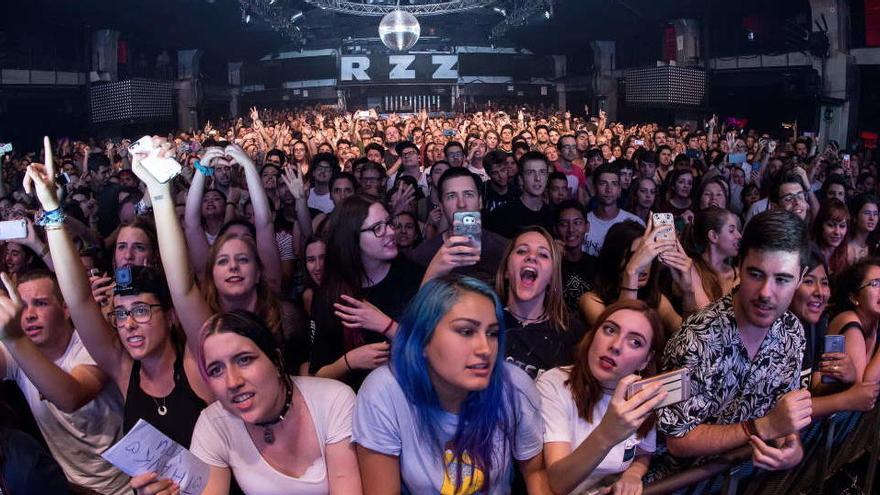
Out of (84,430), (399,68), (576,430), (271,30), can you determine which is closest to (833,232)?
(576,430)

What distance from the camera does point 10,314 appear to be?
1.96m

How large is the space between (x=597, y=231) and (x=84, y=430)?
307cm

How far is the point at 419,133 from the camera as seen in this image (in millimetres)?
10898

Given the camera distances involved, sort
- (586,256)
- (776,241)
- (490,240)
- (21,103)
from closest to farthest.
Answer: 1. (776,241)
2. (490,240)
3. (586,256)
4. (21,103)

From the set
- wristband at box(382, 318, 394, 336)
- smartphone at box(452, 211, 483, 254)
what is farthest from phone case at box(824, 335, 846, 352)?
wristband at box(382, 318, 394, 336)

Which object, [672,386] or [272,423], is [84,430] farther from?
[672,386]

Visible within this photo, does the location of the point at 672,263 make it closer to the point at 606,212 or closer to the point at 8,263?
the point at 606,212

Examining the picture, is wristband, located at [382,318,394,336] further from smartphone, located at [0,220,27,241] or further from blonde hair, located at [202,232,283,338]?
smartphone, located at [0,220,27,241]

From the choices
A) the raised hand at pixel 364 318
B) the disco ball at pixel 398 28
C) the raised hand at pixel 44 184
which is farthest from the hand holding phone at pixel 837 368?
the disco ball at pixel 398 28

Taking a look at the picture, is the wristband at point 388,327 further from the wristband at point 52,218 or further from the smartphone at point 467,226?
the wristband at point 52,218

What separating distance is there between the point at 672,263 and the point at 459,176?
1192 millimetres

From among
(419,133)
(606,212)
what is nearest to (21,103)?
(419,133)

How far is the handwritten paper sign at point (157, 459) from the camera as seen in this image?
5.38 feet

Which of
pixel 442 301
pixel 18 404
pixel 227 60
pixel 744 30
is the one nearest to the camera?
pixel 442 301
